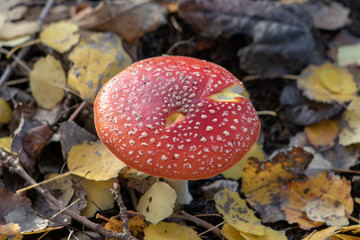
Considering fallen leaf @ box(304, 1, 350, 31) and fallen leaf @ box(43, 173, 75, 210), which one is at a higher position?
fallen leaf @ box(304, 1, 350, 31)

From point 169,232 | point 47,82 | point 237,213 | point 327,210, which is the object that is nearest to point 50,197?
point 169,232

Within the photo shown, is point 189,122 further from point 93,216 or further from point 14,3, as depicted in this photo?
point 14,3

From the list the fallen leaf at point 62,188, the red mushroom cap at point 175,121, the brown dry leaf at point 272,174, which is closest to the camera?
the red mushroom cap at point 175,121

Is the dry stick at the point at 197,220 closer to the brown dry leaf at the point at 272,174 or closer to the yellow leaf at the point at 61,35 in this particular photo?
the brown dry leaf at the point at 272,174

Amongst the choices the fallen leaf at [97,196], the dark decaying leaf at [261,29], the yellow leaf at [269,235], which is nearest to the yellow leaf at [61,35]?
the dark decaying leaf at [261,29]

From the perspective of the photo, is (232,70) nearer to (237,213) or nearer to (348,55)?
(348,55)

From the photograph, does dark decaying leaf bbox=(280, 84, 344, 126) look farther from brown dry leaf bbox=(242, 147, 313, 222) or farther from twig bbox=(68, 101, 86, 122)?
twig bbox=(68, 101, 86, 122)

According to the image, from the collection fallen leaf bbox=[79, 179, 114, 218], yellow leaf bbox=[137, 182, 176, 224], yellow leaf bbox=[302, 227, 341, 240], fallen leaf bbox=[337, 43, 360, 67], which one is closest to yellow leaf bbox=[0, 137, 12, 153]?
fallen leaf bbox=[79, 179, 114, 218]
